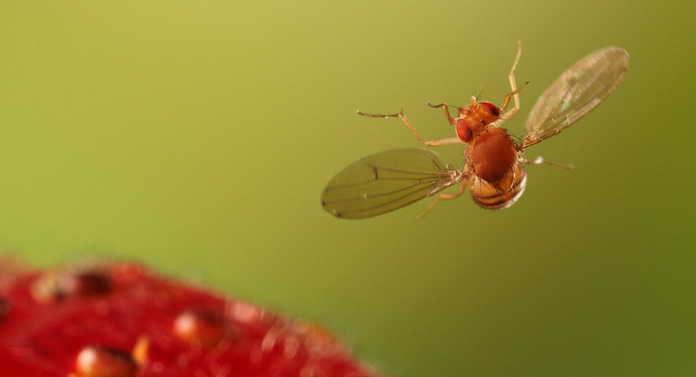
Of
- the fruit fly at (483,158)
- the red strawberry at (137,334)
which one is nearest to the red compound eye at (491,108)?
the fruit fly at (483,158)

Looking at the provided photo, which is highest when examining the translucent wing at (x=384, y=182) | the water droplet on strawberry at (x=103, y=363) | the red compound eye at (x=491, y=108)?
the red compound eye at (x=491, y=108)

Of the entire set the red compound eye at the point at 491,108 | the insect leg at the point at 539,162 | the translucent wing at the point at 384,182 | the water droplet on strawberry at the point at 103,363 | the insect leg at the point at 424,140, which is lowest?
the water droplet on strawberry at the point at 103,363

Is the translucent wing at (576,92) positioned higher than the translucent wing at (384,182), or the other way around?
the translucent wing at (576,92)

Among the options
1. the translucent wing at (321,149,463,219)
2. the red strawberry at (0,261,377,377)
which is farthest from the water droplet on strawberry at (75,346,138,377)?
the translucent wing at (321,149,463,219)

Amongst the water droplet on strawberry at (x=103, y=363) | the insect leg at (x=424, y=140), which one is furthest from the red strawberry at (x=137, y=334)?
the insect leg at (x=424, y=140)

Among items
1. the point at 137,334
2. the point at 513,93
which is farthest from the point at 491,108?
the point at 137,334

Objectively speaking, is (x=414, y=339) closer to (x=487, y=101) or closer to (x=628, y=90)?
(x=628, y=90)

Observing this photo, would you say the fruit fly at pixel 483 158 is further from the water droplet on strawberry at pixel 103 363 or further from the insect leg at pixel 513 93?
the water droplet on strawberry at pixel 103 363
